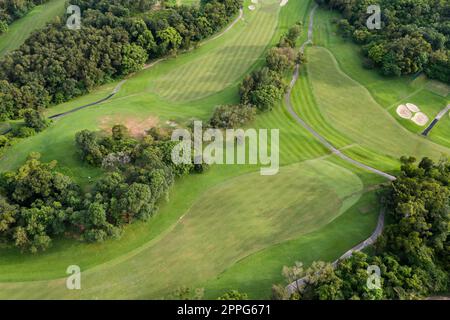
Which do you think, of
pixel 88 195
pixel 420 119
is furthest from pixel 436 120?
pixel 88 195

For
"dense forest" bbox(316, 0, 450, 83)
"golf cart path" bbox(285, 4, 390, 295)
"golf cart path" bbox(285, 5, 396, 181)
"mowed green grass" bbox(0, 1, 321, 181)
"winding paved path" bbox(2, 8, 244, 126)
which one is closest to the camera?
"golf cart path" bbox(285, 4, 390, 295)

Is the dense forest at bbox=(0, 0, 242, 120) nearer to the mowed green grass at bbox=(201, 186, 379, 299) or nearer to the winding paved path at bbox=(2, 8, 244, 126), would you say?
the winding paved path at bbox=(2, 8, 244, 126)

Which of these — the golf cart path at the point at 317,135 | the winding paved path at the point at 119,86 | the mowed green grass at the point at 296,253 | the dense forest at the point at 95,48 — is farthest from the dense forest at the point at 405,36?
the mowed green grass at the point at 296,253

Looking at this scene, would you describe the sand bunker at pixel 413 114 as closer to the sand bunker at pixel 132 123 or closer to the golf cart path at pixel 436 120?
the golf cart path at pixel 436 120

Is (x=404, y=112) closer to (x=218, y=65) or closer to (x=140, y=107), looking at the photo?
(x=218, y=65)

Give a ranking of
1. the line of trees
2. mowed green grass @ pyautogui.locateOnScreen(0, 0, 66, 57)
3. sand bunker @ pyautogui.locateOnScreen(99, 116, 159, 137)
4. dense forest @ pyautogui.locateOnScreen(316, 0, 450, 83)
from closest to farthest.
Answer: the line of trees, sand bunker @ pyautogui.locateOnScreen(99, 116, 159, 137), dense forest @ pyautogui.locateOnScreen(316, 0, 450, 83), mowed green grass @ pyautogui.locateOnScreen(0, 0, 66, 57)

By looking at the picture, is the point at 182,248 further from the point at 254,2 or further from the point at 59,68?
the point at 254,2

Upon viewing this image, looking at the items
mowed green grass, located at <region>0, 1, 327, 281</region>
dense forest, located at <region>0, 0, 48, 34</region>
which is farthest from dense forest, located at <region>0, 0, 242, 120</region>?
dense forest, located at <region>0, 0, 48, 34</region>
